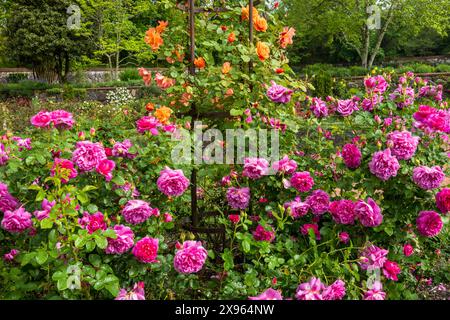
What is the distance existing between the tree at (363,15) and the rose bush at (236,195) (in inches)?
486

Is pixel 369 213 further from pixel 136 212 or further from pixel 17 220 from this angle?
pixel 17 220

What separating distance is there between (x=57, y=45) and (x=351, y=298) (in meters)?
16.9

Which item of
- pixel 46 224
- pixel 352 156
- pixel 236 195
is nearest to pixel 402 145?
pixel 352 156

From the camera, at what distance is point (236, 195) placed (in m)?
2.22

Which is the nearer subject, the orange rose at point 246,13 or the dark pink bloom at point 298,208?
the dark pink bloom at point 298,208

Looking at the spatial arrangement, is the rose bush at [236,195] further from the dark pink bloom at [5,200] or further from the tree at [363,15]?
the tree at [363,15]

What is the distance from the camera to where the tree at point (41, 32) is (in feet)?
54.0

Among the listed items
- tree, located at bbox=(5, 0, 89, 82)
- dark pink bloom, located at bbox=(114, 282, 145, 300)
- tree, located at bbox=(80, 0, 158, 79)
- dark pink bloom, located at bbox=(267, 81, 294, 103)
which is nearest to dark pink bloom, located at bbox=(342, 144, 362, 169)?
dark pink bloom, located at bbox=(267, 81, 294, 103)

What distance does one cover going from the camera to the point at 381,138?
6.86 ft

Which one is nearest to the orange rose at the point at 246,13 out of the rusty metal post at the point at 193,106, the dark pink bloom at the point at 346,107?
the rusty metal post at the point at 193,106

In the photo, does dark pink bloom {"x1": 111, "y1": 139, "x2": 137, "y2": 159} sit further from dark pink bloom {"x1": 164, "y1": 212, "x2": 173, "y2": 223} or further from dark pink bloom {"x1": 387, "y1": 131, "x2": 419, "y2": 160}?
dark pink bloom {"x1": 387, "y1": 131, "x2": 419, "y2": 160}

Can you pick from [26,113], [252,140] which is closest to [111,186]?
[252,140]
